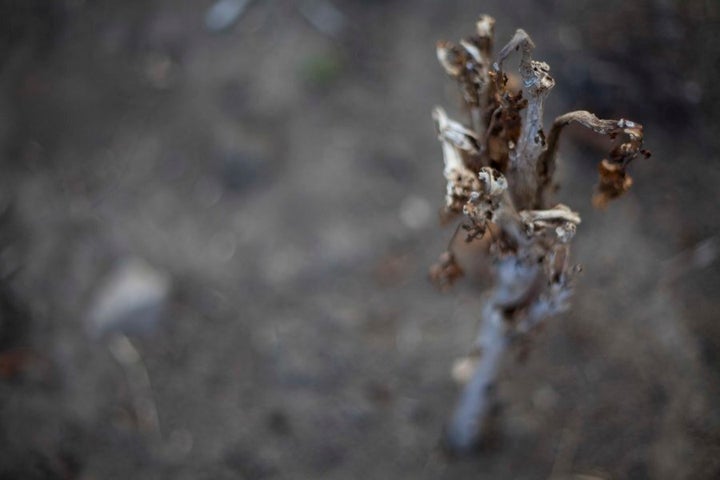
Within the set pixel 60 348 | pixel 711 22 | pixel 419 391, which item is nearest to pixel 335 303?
pixel 419 391

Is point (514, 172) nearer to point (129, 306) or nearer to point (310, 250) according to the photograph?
point (310, 250)

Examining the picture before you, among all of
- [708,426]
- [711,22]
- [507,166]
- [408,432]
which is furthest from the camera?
[711,22]

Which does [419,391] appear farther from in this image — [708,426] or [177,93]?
[177,93]

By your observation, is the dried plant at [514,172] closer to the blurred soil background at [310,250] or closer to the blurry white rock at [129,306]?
the blurred soil background at [310,250]

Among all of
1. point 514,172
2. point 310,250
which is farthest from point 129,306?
point 514,172

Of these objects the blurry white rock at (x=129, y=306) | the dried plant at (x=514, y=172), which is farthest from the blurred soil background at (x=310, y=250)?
the dried plant at (x=514, y=172)
